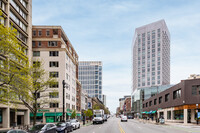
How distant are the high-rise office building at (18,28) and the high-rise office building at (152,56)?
115251mm

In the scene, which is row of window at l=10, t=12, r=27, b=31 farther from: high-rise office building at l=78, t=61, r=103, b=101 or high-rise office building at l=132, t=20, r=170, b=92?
high-rise office building at l=78, t=61, r=103, b=101

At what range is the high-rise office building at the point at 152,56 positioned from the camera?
151 meters

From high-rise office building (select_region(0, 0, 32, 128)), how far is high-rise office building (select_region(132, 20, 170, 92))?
11525 cm

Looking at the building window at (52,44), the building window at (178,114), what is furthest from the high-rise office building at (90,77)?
the building window at (178,114)

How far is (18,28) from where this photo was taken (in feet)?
141

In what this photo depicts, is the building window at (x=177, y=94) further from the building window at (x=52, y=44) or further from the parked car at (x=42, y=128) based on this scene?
the parked car at (x=42, y=128)

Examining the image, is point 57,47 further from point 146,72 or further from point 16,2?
point 146,72

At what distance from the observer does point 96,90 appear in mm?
197250

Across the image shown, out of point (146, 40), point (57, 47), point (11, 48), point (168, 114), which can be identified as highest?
point (146, 40)

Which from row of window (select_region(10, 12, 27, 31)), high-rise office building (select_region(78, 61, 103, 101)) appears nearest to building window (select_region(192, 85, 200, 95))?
row of window (select_region(10, 12, 27, 31))

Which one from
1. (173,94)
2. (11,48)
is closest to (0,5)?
(11,48)

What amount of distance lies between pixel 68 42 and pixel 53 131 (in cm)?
5497

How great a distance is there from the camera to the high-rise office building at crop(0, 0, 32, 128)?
36875mm

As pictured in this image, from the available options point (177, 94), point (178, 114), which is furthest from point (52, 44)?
point (178, 114)
